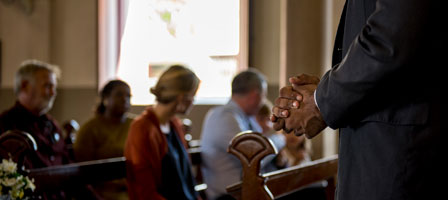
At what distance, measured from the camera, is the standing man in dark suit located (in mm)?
1200

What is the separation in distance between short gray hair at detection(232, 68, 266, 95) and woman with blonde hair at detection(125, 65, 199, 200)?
725 millimetres

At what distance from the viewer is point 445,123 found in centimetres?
123

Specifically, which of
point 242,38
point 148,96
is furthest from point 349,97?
point 148,96

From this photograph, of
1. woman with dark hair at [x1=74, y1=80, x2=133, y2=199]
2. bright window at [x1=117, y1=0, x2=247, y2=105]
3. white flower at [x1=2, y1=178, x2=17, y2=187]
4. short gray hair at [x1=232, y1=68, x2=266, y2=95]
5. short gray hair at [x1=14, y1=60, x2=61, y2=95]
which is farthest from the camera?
bright window at [x1=117, y1=0, x2=247, y2=105]

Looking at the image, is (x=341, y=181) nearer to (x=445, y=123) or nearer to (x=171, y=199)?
(x=445, y=123)

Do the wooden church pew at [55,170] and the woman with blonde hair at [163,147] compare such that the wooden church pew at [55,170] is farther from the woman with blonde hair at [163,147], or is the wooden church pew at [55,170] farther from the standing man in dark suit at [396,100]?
the standing man in dark suit at [396,100]

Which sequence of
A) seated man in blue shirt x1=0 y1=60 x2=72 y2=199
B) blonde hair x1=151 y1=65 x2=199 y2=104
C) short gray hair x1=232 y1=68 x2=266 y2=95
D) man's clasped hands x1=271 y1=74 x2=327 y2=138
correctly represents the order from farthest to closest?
short gray hair x1=232 y1=68 x2=266 y2=95 < seated man in blue shirt x1=0 y1=60 x2=72 y2=199 < blonde hair x1=151 y1=65 x2=199 y2=104 < man's clasped hands x1=271 y1=74 x2=327 y2=138

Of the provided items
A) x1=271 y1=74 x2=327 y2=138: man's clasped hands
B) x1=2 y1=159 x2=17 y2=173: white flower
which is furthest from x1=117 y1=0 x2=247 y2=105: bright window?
x1=271 y1=74 x2=327 y2=138: man's clasped hands

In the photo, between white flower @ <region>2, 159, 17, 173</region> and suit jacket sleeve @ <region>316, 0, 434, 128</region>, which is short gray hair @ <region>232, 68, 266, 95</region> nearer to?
white flower @ <region>2, 159, 17, 173</region>

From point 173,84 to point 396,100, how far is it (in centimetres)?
251

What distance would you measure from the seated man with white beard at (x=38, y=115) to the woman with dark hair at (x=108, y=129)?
1.64ft

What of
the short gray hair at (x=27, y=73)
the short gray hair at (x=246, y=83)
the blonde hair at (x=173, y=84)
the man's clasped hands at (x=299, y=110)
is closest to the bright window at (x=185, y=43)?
the short gray hair at (x=246, y=83)

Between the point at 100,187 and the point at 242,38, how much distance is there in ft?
13.9

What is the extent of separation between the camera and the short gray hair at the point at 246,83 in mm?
4395
